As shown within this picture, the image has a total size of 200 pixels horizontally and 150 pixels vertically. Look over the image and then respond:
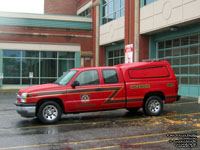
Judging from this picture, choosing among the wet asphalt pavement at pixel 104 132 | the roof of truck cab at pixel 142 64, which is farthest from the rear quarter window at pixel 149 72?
the wet asphalt pavement at pixel 104 132

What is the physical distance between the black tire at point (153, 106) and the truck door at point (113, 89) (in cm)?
95

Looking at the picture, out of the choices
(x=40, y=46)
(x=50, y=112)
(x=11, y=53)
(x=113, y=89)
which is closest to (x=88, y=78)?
(x=113, y=89)

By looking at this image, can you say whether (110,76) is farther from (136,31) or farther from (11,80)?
(11,80)

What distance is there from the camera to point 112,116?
10.5 metres

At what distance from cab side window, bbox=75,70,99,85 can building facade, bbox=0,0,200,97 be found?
24.7 ft

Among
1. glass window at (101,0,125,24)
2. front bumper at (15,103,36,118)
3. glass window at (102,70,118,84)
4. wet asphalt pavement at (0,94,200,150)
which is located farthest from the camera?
glass window at (101,0,125,24)

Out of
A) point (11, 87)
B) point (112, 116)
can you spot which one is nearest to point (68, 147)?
point (112, 116)

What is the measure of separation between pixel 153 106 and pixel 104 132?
129 inches

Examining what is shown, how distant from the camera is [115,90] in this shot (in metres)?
9.76

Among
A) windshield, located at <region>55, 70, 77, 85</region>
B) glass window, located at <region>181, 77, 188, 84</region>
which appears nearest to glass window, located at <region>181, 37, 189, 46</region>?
glass window, located at <region>181, 77, 188, 84</region>

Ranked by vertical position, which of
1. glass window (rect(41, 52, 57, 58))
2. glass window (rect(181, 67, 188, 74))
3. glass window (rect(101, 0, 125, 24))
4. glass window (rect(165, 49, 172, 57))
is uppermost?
glass window (rect(101, 0, 125, 24))

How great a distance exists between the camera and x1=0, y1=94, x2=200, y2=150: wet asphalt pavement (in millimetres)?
6387

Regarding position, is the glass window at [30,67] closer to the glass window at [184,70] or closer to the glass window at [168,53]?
the glass window at [168,53]

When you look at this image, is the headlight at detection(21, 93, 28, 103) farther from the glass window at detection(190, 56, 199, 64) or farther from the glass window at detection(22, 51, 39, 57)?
the glass window at detection(22, 51, 39, 57)
